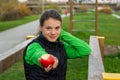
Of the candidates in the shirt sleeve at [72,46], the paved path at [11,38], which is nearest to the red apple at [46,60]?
the shirt sleeve at [72,46]

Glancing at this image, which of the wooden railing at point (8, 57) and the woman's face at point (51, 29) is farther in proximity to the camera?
the wooden railing at point (8, 57)

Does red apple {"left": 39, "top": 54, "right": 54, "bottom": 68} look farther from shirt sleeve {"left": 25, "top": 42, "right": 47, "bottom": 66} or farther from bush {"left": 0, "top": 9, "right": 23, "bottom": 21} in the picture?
bush {"left": 0, "top": 9, "right": 23, "bottom": 21}

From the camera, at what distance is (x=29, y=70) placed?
2908 mm

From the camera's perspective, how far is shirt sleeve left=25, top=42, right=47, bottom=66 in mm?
2627

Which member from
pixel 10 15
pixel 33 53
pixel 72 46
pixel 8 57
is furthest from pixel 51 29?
pixel 10 15

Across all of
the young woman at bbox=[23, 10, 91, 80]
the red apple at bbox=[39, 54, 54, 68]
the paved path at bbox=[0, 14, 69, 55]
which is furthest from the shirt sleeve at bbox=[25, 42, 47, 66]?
the paved path at bbox=[0, 14, 69, 55]

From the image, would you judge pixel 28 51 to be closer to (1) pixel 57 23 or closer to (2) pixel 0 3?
(1) pixel 57 23

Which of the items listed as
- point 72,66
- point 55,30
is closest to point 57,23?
point 55,30

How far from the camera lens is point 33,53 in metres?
2.72

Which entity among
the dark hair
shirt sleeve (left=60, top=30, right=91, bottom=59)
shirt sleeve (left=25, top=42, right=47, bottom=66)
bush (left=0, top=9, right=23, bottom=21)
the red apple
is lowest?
bush (left=0, top=9, right=23, bottom=21)

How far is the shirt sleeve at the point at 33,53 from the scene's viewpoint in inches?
103

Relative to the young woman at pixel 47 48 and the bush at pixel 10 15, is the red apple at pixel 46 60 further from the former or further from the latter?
the bush at pixel 10 15

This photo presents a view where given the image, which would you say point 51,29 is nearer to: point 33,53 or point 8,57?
point 33,53

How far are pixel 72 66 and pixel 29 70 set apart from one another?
20.7ft
